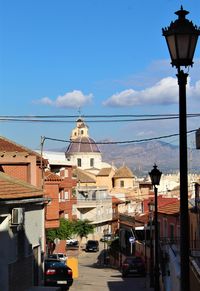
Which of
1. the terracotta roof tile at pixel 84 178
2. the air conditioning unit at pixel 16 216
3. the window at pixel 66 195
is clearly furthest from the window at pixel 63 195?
the terracotta roof tile at pixel 84 178

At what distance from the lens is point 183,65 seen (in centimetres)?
737

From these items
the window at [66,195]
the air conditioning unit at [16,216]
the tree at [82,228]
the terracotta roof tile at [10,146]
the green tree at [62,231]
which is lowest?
the tree at [82,228]

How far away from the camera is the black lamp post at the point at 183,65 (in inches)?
285

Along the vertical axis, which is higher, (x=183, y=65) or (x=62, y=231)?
(x=183, y=65)

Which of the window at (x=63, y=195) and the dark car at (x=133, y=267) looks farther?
the window at (x=63, y=195)

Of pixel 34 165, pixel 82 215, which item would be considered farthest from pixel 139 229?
pixel 82 215

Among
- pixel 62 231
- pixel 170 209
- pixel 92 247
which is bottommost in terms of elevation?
pixel 92 247

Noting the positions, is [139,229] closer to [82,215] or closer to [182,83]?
[82,215]

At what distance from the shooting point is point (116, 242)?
6316cm

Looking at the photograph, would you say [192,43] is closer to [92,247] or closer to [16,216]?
[16,216]

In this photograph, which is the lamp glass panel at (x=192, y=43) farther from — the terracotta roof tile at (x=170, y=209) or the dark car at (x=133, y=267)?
the terracotta roof tile at (x=170, y=209)

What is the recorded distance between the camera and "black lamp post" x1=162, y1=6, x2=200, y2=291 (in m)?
7.25

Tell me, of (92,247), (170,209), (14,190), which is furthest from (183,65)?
(92,247)

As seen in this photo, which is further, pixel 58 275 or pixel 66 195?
pixel 66 195
